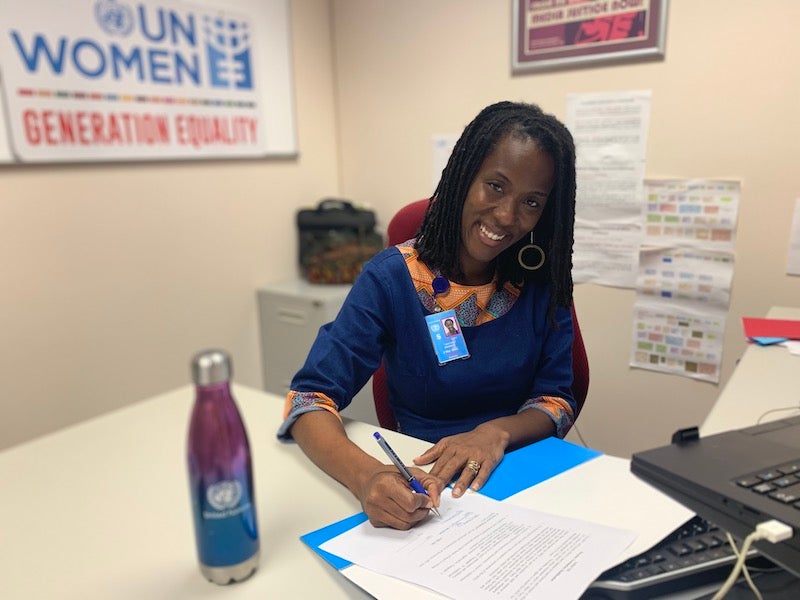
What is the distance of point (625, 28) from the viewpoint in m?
1.94

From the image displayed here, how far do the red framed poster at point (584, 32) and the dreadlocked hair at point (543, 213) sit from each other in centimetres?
104

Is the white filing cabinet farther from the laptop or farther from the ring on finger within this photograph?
the laptop

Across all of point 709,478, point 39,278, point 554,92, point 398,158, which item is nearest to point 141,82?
point 39,278

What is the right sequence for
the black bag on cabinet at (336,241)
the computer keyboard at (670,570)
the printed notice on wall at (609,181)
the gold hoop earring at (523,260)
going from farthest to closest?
the black bag on cabinet at (336,241), the printed notice on wall at (609,181), the gold hoop earring at (523,260), the computer keyboard at (670,570)

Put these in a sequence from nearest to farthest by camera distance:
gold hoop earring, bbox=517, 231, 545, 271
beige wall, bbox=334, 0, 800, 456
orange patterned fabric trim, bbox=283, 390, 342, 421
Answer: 1. orange patterned fabric trim, bbox=283, 390, 342, 421
2. gold hoop earring, bbox=517, 231, 545, 271
3. beige wall, bbox=334, 0, 800, 456

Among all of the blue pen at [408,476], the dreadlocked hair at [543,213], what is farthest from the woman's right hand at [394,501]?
the dreadlocked hair at [543,213]

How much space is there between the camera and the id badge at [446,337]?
1130 millimetres

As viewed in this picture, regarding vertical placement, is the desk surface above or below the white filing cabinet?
above

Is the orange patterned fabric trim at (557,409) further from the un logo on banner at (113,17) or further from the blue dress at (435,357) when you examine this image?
the un logo on banner at (113,17)

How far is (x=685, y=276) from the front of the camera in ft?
6.58

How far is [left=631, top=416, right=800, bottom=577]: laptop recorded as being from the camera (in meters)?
0.58

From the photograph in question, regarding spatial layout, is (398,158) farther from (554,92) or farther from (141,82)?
(141,82)

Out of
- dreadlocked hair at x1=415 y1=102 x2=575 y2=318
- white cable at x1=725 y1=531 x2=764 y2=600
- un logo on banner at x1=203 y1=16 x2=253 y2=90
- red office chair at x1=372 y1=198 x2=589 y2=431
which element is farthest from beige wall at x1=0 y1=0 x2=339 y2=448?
white cable at x1=725 y1=531 x2=764 y2=600

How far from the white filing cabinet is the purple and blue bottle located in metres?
1.74
